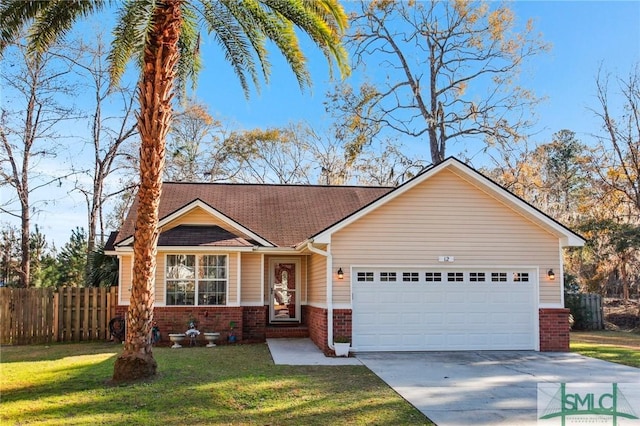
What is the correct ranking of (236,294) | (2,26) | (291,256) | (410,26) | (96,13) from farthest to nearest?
(410,26)
(291,256)
(236,294)
(96,13)
(2,26)

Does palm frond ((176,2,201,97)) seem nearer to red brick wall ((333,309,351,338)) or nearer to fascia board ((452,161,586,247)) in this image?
red brick wall ((333,309,351,338))

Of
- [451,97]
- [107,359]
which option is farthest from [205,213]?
[451,97]

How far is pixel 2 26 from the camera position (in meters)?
9.65

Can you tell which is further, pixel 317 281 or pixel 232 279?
pixel 232 279

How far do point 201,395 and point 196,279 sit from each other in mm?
7064

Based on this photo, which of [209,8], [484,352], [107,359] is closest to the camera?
[209,8]

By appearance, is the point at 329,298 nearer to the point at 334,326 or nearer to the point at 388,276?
the point at 334,326

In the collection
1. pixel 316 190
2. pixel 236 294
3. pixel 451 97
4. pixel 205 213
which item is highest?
pixel 451 97

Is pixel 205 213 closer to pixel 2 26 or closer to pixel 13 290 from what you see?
pixel 13 290

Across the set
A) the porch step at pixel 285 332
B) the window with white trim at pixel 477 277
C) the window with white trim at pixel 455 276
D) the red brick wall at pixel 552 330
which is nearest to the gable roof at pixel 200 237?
the porch step at pixel 285 332

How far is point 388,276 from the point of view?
1345cm

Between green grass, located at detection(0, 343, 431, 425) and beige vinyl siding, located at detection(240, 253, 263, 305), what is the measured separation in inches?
149

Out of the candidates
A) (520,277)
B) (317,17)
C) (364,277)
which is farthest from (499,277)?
(317,17)

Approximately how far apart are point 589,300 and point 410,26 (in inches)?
623
